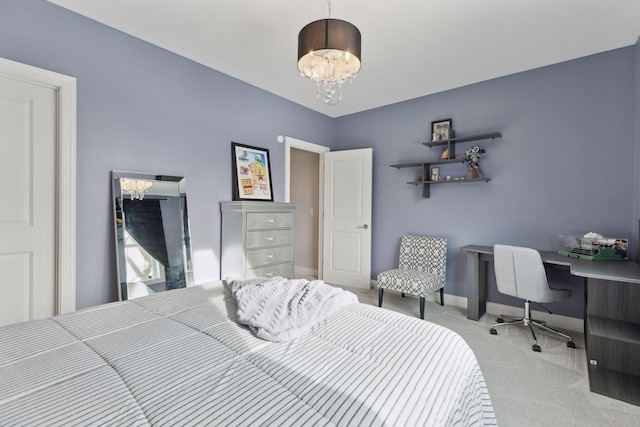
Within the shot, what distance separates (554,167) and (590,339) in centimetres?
170

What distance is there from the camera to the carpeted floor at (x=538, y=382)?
1.71 m

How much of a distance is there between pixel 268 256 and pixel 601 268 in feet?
9.19

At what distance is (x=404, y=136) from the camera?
404 centimetres

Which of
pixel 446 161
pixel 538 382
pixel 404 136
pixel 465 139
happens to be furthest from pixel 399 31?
pixel 538 382

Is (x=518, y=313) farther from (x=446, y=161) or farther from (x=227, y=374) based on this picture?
(x=227, y=374)

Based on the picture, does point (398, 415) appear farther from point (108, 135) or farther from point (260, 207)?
point (108, 135)

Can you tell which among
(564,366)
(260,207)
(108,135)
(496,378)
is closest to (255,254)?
(260,207)

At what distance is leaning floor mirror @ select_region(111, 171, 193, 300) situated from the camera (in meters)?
2.41

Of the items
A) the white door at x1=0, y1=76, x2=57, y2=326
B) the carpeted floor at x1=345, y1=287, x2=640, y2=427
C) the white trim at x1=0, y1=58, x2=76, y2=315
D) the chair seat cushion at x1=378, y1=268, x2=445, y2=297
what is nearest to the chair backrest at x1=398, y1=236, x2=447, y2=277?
the chair seat cushion at x1=378, y1=268, x2=445, y2=297

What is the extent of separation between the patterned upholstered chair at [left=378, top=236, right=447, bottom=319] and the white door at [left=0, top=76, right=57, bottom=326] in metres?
2.99

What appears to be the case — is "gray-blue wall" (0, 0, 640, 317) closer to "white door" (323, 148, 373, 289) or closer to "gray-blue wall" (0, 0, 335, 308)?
"gray-blue wall" (0, 0, 335, 308)

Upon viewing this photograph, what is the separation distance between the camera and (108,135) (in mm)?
2396

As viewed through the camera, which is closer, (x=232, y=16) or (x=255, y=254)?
(x=232, y=16)

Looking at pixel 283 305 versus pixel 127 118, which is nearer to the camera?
pixel 283 305
